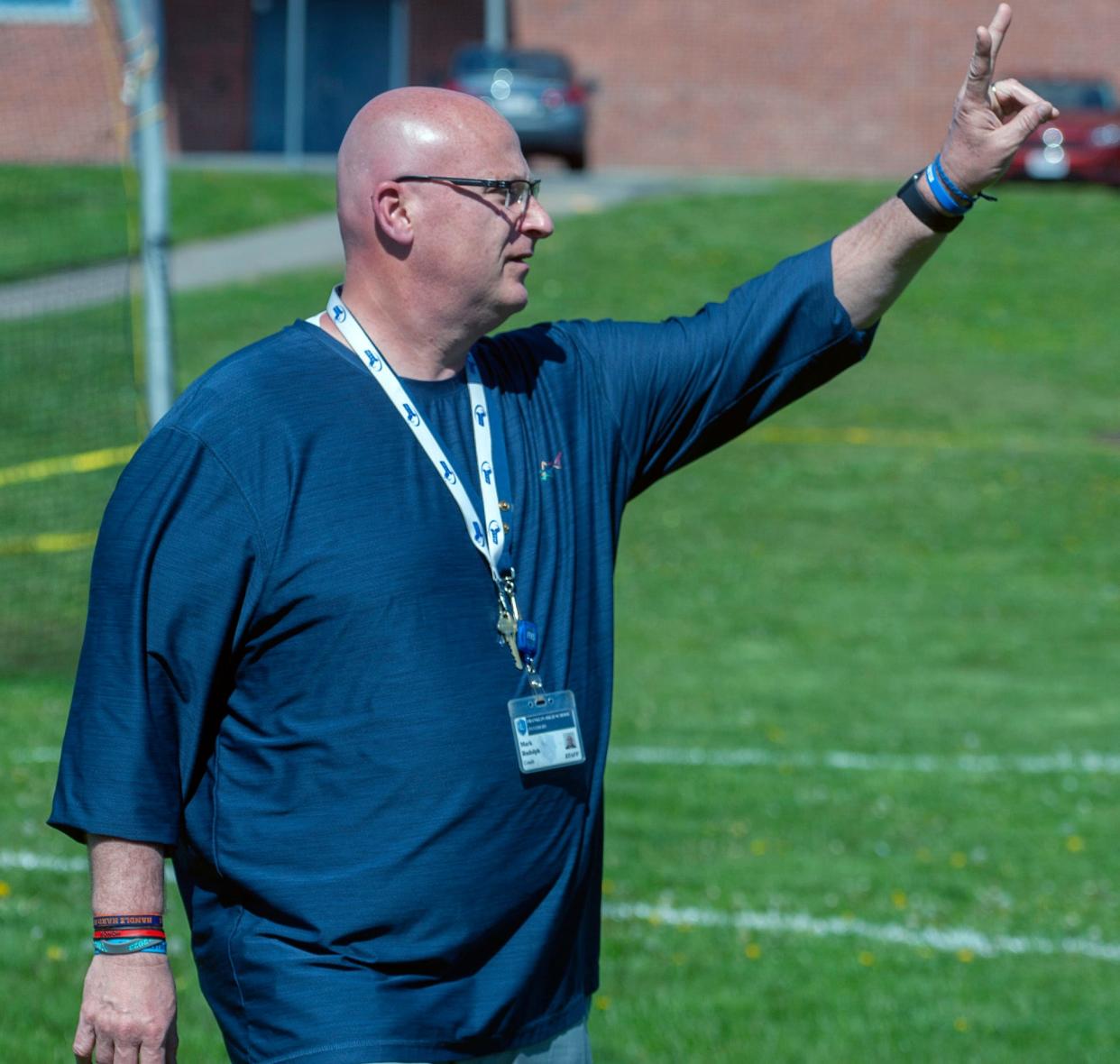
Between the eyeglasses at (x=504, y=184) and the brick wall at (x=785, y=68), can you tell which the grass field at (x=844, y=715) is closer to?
the eyeglasses at (x=504, y=184)

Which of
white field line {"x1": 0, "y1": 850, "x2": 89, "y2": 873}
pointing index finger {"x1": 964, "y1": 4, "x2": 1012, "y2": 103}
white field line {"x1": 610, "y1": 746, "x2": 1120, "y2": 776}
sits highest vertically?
pointing index finger {"x1": 964, "y1": 4, "x2": 1012, "y2": 103}

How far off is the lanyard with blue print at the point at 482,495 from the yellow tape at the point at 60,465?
12523 millimetres

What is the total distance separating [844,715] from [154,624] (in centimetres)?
720

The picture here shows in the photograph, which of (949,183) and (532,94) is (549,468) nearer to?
(949,183)

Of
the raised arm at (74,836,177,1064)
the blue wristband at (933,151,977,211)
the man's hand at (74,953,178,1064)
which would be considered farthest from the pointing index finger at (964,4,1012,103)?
the man's hand at (74,953,178,1064)

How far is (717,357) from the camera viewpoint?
337 centimetres

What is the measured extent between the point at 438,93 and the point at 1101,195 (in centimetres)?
2711

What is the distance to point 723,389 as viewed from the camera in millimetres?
3400

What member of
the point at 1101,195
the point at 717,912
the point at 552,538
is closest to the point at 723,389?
the point at 552,538

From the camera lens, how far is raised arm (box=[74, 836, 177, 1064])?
2.78 meters

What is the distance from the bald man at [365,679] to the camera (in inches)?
109

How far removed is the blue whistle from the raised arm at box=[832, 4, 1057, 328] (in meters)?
0.92

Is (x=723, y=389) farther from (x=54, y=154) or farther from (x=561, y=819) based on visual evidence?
(x=54, y=154)

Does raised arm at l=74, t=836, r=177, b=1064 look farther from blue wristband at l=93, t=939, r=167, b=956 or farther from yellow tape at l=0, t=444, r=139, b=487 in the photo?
yellow tape at l=0, t=444, r=139, b=487
